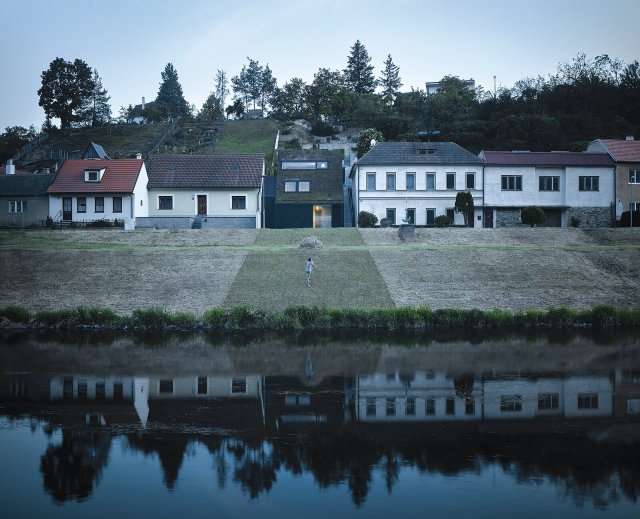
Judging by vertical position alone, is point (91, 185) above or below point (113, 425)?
above

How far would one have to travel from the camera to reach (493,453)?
13.9m

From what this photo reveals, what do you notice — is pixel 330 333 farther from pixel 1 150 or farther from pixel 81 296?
pixel 1 150

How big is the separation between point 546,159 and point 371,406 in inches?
1673

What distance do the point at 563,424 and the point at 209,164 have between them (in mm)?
46665

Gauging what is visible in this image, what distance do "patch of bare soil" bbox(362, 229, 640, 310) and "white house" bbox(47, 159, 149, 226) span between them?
18516mm

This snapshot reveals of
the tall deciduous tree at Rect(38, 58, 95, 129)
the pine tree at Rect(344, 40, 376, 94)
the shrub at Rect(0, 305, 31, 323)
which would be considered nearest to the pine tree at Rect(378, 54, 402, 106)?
the pine tree at Rect(344, 40, 376, 94)

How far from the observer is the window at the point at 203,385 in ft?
63.3

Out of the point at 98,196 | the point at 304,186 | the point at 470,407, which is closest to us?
the point at 470,407

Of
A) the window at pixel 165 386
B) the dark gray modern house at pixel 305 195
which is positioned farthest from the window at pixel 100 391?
the dark gray modern house at pixel 305 195

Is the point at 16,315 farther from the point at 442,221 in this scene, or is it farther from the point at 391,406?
the point at 442,221

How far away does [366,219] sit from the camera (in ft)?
173

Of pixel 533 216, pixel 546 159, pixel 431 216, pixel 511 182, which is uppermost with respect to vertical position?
pixel 546 159

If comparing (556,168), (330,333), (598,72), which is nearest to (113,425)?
(330,333)

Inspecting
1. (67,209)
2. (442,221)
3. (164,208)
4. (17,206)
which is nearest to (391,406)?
(442,221)
